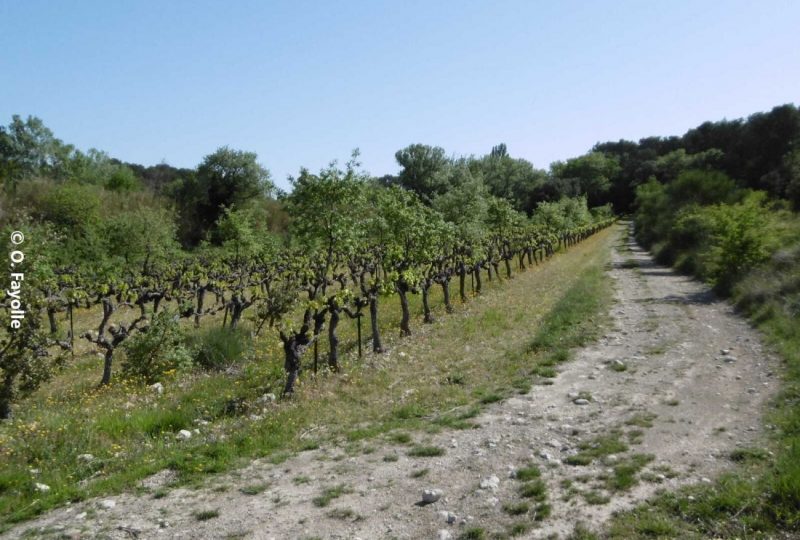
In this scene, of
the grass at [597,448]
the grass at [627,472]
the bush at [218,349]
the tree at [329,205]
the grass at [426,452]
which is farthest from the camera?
the tree at [329,205]

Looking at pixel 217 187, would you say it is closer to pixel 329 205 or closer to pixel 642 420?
pixel 329 205

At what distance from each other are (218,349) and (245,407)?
4.02 m

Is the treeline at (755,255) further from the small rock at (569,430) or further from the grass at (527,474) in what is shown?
the small rock at (569,430)

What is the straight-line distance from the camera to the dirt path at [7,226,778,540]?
5668 mm

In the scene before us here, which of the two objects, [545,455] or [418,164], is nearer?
[545,455]

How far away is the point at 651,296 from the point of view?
68.3 feet

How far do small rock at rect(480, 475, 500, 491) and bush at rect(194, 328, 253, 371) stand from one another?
27.4 feet

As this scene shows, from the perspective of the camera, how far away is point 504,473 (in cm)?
674

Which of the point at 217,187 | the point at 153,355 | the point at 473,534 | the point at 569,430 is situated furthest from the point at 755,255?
the point at 217,187

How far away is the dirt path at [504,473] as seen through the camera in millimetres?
5668

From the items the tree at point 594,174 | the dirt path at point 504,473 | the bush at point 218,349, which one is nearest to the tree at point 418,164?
the tree at point 594,174

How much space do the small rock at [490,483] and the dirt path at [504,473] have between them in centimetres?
2

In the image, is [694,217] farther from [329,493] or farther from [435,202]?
[329,493]

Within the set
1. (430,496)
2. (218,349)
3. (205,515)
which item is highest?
(218,349)
